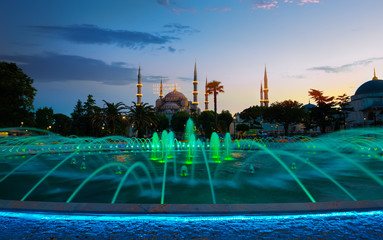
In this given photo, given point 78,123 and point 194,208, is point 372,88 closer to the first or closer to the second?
point 78,123

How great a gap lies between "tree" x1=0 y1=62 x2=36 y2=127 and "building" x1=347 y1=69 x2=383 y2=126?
67873mm

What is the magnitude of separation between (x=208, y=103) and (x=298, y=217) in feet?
340

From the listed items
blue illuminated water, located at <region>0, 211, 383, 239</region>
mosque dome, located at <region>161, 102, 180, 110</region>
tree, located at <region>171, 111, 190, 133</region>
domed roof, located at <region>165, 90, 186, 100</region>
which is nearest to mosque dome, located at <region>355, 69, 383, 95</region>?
tree, located at <region>171, 111, 190, 133</region>

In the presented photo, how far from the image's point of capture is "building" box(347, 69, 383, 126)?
6550cm

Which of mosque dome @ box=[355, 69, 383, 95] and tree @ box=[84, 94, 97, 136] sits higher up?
mosque dome @ box=[355, 69, 383, 95]

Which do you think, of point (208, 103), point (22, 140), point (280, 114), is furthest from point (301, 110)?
point (208, 103)

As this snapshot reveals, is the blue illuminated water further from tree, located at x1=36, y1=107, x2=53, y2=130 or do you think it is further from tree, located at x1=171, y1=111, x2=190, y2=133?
tree, located at x1=171, y1=111, x2=190, y2=133

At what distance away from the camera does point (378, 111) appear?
66250mm

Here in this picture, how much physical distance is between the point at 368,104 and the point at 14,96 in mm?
77334

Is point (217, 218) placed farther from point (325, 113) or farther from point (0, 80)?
point (325, 113)

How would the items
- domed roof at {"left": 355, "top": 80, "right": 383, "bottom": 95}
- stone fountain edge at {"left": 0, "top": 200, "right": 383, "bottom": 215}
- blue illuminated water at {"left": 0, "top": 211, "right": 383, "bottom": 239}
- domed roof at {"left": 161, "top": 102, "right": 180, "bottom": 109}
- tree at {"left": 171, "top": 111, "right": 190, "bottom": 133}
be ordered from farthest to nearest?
domed roof at {"left": 161, "top": 102, "right": 180, "bottom": 109}
tree at {"left": 171, "top": 111, "right": 190, "bottom": 133}
domed roof at {"left": 355, "top": 80, "right": 383, "bottom": 95}
stone fountain edge at {"left": 0, "top": 200, "right": 383, "bottom": 215}
blue illuminated water at {"left": 0, "top": 211, "right": 383, "bottom": 239}

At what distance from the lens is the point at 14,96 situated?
116 ft

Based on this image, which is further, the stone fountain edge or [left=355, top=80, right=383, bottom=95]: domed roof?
[left=355, top=80, right=383, bottom=95]: domed roof

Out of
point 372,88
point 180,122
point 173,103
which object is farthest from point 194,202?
point 173,103
